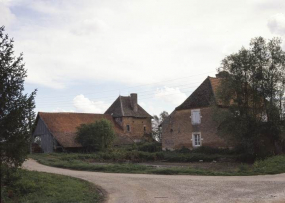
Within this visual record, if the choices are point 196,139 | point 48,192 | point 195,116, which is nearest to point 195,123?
point 195,116

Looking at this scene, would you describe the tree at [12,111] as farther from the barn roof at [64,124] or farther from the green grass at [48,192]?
the barn roof at [64,124]


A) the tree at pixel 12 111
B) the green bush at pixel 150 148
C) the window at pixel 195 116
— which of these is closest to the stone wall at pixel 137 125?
the green bush at pixel 150 148

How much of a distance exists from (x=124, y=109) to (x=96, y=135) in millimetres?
13660

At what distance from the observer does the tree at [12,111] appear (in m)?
9.77

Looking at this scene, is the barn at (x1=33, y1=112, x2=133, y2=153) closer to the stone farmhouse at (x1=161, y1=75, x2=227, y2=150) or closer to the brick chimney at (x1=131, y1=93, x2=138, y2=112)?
the brick chimney at (x1=131, y1=93, x2=138, y2=112)

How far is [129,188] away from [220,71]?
17.7 m

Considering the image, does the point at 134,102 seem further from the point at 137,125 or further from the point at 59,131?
the point at 59,131

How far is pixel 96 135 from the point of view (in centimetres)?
3769

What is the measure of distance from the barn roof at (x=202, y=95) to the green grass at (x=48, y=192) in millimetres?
22108

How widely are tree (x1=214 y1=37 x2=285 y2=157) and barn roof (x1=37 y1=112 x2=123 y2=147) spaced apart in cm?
1970

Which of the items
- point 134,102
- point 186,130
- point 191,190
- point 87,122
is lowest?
point 191,190

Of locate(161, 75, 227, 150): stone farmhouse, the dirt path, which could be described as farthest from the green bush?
the dirt path

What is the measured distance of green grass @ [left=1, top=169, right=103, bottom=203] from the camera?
11.6 meters

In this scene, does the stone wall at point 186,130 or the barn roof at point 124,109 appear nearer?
the stone wall at point 186,130
